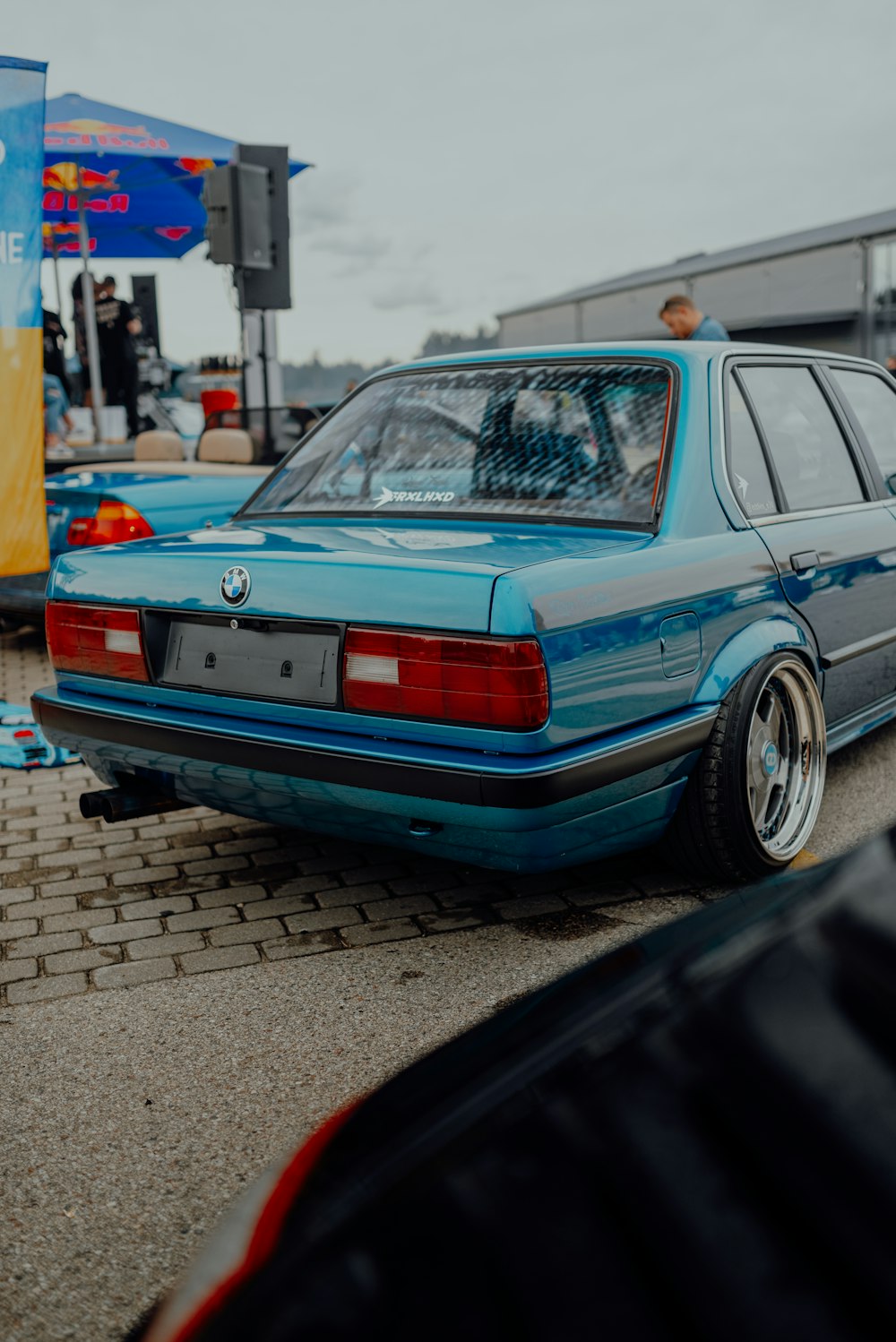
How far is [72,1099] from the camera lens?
238 cm

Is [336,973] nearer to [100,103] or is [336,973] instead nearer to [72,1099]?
[72,1099]

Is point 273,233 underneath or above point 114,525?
above

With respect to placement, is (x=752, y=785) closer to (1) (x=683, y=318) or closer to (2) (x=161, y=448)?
(1) (x=683, y=318)

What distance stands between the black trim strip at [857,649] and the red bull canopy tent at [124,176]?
7.51m

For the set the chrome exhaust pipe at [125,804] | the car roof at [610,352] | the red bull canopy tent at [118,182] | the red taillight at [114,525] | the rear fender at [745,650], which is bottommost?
the chrome exhaust pipe at [125,804]

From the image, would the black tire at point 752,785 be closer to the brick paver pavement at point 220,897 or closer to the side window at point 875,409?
the brick paver pavement at point 220,897

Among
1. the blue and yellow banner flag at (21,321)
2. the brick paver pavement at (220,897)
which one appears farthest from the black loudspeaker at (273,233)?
the brick paver pavement at (220,897)

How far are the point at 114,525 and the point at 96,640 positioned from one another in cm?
241

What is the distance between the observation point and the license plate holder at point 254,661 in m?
2.81

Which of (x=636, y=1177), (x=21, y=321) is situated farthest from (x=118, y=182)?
(x=636, y=1177)

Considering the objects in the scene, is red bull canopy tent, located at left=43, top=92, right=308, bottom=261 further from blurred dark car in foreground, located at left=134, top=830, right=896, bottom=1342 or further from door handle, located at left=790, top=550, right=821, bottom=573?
blurred dark car in foreground, located at left=134, top=830, right=896, bottom=1342

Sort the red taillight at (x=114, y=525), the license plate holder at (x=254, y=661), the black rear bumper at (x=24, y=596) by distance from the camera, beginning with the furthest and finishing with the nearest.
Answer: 1. the black rear bumper at (x=24, y=596)
2. the red taillight at (x=114, y=525)
3. the license plate holder at (x=254, y=661)

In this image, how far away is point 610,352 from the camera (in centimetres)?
342

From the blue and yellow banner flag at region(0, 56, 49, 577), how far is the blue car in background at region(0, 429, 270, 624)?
52 cm
